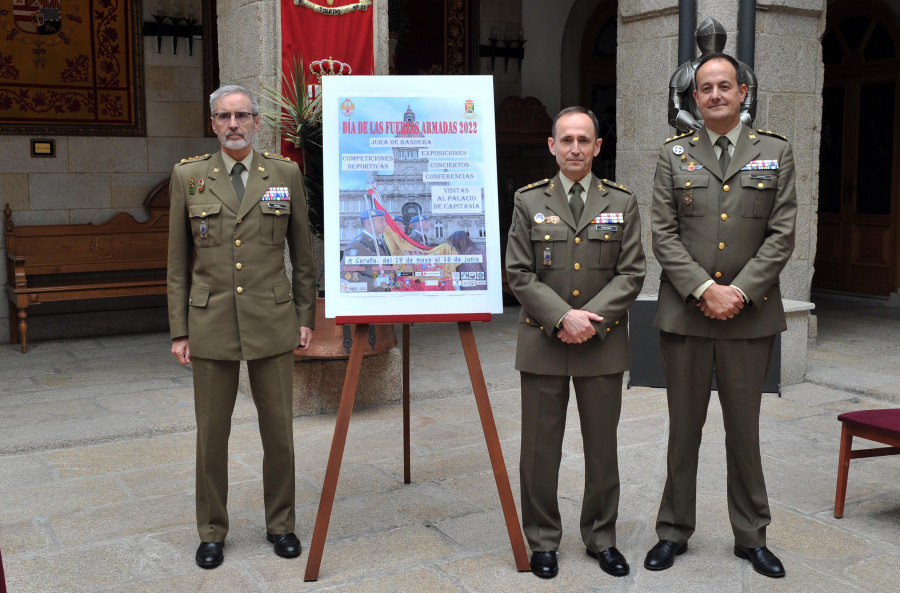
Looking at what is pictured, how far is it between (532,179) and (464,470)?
5.77m

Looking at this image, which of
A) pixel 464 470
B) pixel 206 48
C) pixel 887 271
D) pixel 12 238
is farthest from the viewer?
pixel 887 271

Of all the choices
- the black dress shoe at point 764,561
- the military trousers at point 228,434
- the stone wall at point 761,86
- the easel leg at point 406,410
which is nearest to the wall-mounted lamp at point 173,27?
the stone wall at point 761,86

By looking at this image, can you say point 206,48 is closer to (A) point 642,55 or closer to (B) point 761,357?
(A) point 642,55

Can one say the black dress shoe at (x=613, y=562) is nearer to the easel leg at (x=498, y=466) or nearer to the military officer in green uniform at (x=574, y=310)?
the military officer in green uniform at (x=574, y=310)

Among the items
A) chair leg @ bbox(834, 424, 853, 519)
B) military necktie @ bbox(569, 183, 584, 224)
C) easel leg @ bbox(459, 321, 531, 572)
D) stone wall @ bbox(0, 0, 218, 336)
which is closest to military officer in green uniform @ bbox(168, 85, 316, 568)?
easel leg @ bbox(459, 321, 531, 572)

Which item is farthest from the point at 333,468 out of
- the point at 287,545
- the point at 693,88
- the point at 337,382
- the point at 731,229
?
the point at 693,88

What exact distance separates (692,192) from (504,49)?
656 cm

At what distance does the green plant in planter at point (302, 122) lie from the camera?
5.05 meters

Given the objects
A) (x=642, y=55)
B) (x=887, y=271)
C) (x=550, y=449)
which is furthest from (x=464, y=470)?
(x=887, y=271)

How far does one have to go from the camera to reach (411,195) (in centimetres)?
347

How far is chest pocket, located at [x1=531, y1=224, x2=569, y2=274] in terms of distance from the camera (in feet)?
10.7

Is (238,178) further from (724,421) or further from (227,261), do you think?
(724,421)

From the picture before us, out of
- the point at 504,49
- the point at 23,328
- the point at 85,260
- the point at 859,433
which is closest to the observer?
the point at 859,433

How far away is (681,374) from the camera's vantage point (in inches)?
133
